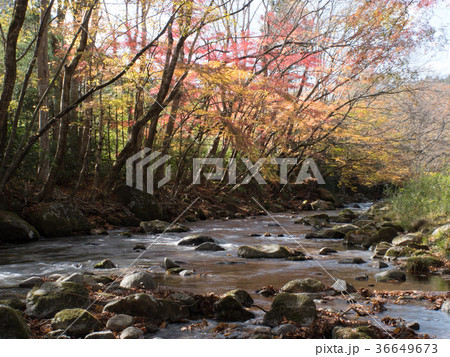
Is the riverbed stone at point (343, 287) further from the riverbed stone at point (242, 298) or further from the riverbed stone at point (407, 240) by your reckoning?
the riverbed stone at point (407, 240)

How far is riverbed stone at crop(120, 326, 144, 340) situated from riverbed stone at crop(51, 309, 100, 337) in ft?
0.86

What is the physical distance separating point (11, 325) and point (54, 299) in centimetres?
74

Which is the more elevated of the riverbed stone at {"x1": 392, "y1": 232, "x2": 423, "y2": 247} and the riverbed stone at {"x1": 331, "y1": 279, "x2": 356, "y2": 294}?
the riverbed stone at {"x1": 392, "y1": 232, "x2": 423, "y2": 247}

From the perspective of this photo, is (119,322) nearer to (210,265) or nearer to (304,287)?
(304,287)

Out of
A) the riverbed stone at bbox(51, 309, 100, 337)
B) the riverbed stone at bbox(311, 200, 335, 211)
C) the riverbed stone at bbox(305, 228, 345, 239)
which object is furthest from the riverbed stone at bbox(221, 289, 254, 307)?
the riverbed stone at bbox(311, 200, 335, 211)

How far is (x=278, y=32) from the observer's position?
14.6 metres

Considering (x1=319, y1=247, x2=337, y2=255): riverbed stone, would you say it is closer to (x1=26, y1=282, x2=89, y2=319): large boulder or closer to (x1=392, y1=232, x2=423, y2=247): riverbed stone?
(x1=392, y1=232, x2=423, y2=247): riverbed stone

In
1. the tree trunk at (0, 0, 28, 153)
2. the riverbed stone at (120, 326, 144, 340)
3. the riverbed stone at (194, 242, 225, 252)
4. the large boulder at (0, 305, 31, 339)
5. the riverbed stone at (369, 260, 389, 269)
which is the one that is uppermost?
the tree trunk at (0, 0, 28, 153)

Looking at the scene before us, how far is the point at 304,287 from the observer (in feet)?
14.7

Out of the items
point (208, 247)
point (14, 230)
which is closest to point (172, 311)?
point (208, 247)

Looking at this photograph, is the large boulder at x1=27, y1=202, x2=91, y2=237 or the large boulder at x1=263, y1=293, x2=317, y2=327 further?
the large boulder at x1=27, y1=202, x2=91, y2=237

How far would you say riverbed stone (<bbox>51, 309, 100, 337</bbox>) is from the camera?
304 cm

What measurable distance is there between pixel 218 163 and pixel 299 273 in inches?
421

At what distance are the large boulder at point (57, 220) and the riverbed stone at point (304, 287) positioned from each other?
611cm
